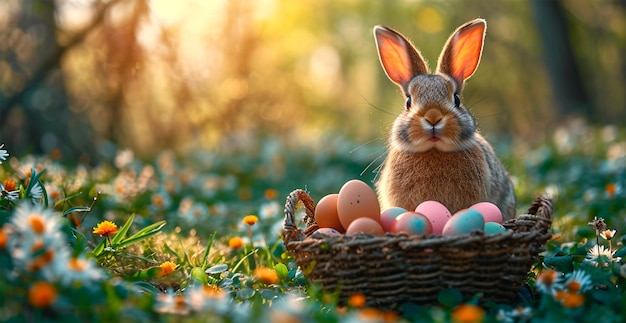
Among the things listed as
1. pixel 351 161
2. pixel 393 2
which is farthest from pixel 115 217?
pixel 393 2

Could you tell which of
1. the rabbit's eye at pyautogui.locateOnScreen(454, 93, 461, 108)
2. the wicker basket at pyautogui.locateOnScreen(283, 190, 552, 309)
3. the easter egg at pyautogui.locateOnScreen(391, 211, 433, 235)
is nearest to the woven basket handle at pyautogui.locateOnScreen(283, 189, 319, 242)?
the wicker basket at pyautogui.locateOnScreen(283, 190, 552, 309)

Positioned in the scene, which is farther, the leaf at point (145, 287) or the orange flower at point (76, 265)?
the leaf at point (145, 287)

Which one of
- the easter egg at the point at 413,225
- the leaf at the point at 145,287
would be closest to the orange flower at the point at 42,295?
the leaf at the point at 145,287

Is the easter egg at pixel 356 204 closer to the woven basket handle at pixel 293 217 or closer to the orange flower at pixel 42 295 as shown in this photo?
the woven basket handle at pixel 293 217

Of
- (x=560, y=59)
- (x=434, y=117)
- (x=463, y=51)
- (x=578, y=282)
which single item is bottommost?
(x=578, y=282)

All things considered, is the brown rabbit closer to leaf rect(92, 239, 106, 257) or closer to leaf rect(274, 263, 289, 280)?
leaf rect(274, 263, 289, 280)

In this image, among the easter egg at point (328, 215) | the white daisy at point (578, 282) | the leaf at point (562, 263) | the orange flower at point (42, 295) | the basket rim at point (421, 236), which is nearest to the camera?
the orange flower at point (42, 295)

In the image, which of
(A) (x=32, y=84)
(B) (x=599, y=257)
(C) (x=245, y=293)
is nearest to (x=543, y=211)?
(B) (x=599, y=257)

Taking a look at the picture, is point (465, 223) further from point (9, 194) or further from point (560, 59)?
point (560, 59)
